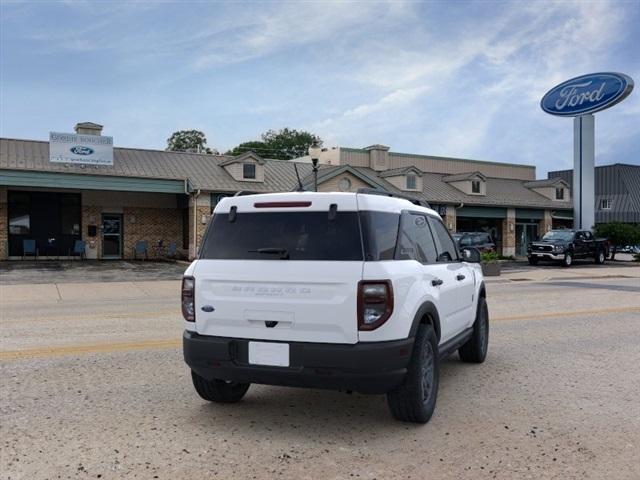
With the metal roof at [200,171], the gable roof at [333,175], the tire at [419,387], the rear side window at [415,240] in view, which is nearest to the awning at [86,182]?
the metal roof at [200,171]

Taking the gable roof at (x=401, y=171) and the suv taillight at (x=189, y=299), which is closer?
the suv taillight at (x=189, y=299)

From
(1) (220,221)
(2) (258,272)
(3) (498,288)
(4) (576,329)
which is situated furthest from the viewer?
(3) (498,288)

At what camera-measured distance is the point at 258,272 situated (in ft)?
15.2

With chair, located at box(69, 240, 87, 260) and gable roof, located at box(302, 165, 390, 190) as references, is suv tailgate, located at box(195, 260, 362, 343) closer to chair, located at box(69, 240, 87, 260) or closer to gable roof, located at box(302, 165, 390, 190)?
chair, located at box(69, 240, 87, 260)

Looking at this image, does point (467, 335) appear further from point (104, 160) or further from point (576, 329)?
point (104, 160)

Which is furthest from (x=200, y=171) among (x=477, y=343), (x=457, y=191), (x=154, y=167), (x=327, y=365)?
(x=327, y=365)

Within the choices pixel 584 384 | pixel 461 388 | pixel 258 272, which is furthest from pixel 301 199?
pixel 584 384

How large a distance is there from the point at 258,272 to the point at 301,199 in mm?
671

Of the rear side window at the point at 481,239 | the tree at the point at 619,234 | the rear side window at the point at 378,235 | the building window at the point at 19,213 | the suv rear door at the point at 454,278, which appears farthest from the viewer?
the tree at the point at 619,234

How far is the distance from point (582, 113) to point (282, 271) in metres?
35.0

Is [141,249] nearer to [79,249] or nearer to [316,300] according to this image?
[79,249]

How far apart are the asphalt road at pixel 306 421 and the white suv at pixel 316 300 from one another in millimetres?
426

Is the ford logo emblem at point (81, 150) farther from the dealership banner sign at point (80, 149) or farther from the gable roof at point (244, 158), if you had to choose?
the gable roof at point (244, 158)

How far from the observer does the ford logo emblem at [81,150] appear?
26875mm
